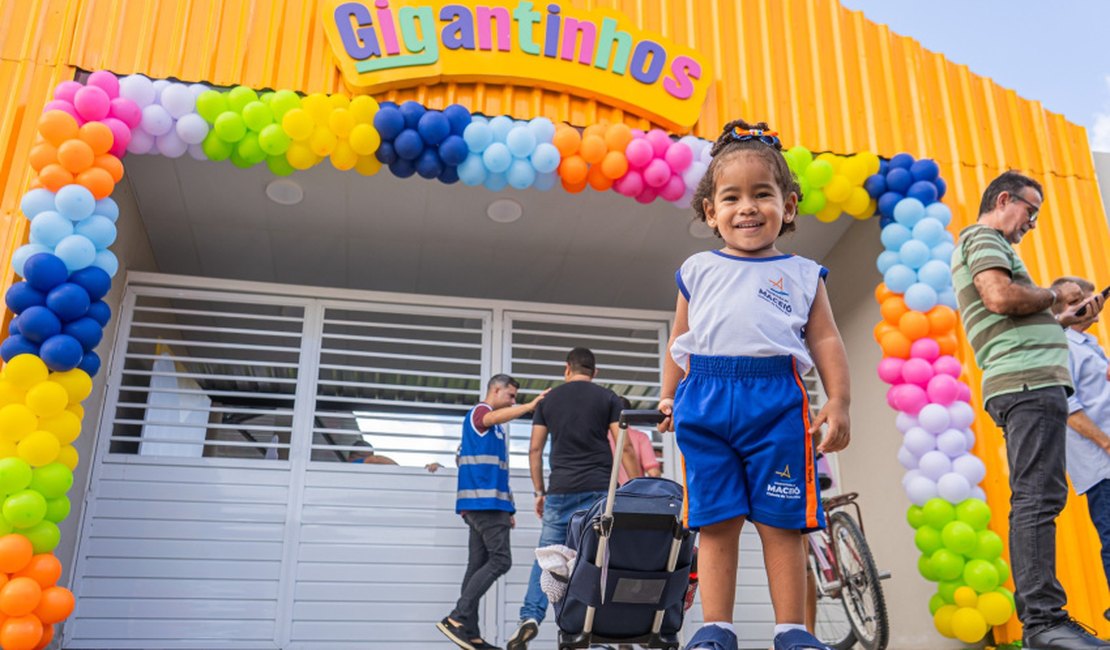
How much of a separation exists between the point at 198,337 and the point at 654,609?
588cm

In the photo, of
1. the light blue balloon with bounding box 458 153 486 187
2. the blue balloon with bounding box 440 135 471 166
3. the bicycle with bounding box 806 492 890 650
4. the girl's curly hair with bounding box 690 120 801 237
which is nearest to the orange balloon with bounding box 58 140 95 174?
the blue balloon with bounding box 440 135 471 166

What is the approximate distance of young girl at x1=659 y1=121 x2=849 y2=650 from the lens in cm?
197

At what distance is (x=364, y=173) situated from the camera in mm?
5012

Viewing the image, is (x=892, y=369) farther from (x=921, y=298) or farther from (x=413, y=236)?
(x=413, y=236)

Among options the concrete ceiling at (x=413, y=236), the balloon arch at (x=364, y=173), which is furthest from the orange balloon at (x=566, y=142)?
the concrete ceiling at (x=413, y=236)

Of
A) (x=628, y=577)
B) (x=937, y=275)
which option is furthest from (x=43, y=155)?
(x=937, y=275)

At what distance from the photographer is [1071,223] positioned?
6.04 meters

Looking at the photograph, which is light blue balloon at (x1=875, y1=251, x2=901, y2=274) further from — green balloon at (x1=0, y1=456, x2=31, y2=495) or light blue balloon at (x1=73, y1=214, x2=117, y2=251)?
green balloon at (x1=0, y1=456, x2=31, y2=495)

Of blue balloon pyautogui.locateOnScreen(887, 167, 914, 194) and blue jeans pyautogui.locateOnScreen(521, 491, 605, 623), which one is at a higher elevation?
blue balloon pyautogui.locateOnScreen(887, 167, 914, 194)

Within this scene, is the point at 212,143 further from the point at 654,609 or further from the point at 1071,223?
the point at 1071,223

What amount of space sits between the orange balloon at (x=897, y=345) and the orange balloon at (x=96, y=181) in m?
4.51

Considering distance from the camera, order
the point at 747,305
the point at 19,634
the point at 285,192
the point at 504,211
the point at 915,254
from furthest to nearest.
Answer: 1. the point at 504,211
2. the point at 285,192
3. the point at 915,254
4. the point at 19,634
5. the point at 747,305

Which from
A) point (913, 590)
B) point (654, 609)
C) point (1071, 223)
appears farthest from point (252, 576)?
point (1071, 223)

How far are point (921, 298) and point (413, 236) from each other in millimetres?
3643
